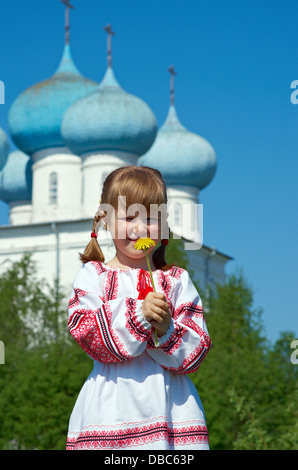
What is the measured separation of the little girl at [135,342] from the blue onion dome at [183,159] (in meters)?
20.7

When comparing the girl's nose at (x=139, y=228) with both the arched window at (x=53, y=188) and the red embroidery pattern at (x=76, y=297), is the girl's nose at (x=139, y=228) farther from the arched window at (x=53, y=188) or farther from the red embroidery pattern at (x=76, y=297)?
the arched window at (x=53, y=188)

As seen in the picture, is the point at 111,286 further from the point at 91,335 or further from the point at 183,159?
the point at 183,159

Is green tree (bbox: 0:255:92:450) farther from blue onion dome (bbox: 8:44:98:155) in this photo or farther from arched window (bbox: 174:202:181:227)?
arched window (bbox: 174:202:181:227)

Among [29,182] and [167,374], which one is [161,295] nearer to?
[167,374]

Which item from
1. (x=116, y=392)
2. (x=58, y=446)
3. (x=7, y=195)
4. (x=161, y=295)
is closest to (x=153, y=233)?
(x=161, y=295)

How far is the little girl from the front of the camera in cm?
267

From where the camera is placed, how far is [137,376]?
272 centimetres

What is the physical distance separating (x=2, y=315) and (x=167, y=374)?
13698 millimetres

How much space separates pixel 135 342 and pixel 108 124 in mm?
18611

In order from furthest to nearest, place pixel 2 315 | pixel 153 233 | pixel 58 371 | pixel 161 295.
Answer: pixel 2 315 < pixel 58 371 < pixel 153 233 < pixel 161 295

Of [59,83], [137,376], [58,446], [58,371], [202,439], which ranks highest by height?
[59,83]

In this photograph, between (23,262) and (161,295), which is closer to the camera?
(161,295)

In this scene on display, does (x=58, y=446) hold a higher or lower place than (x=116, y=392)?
higher

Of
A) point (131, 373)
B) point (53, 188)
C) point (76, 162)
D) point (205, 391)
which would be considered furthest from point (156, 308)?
point (76, 162)
